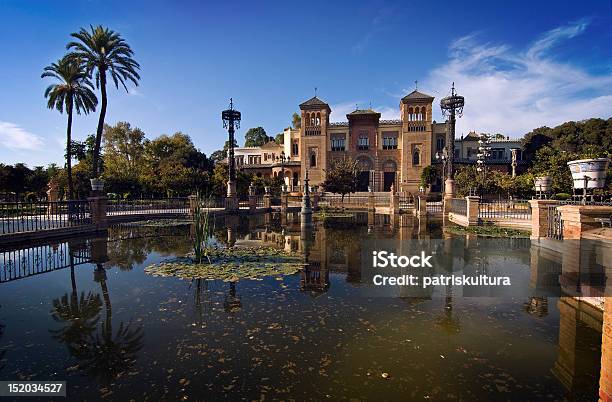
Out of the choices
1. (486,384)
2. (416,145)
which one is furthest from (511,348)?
(416,145)

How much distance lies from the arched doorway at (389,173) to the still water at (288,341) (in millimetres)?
47358

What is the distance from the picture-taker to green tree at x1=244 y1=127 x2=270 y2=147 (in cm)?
9006

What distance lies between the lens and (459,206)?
20203mm

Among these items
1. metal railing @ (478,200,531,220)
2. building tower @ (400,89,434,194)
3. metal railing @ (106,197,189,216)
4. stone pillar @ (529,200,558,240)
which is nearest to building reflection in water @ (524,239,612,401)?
stone pillar @ (529,200,558,240)

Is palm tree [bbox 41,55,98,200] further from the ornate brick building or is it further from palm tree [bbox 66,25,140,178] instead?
the ornate brick building

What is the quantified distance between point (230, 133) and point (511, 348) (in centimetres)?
2800

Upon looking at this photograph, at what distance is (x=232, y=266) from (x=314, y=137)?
47713 millimetres

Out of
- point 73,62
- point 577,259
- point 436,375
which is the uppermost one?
point 73,62

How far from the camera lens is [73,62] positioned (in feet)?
89.8

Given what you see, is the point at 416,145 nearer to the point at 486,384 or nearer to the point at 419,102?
the point at 419,102

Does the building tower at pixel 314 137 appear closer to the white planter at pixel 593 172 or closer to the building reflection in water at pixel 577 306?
the white planter at pixel 593 172

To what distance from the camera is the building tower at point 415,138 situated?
51156mm

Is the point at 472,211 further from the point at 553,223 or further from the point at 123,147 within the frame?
the point at 123,147

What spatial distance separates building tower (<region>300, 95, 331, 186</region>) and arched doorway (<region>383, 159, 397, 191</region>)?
393 inches
